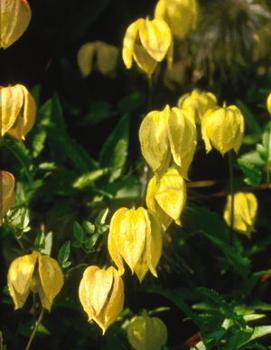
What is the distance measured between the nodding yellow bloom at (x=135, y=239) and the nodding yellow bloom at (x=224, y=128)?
0.22m

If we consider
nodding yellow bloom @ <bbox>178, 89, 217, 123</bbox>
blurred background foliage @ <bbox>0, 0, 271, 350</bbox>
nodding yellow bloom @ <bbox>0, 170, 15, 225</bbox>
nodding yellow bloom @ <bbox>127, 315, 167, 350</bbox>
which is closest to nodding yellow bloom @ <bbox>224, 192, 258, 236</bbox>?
blurred background foliage @ <bbox>0, 0, 271, 350</bbox>

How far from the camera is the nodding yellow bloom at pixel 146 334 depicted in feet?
5.24

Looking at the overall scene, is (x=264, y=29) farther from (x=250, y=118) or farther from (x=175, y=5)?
(x=175, y=5)

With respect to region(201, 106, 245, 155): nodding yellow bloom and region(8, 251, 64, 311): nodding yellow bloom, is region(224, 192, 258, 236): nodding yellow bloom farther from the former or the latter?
region(8, 251, 64, 311): nodding yellow bloom

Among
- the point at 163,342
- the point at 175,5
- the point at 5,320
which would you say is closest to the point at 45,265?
the point at 163,342

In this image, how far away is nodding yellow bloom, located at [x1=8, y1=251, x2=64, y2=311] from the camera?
4.63ft

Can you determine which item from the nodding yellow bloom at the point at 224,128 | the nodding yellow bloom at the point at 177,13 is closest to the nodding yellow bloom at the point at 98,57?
the nodding yellow bloom at the point at 177,13

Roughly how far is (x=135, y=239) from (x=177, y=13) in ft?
1.79

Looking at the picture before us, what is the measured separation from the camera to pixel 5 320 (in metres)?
1.83

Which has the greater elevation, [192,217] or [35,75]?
[35,75]

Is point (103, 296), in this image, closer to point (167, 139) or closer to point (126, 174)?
point (167, 139)

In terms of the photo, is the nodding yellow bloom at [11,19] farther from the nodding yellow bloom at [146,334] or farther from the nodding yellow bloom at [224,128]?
the nodding yellow bloom at [146,334]

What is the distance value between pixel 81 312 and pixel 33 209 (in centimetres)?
30

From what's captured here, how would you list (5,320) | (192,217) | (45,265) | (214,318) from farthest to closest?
1. (192,217)
2. (5,320)
3. (214,318)
4. (45,265)
